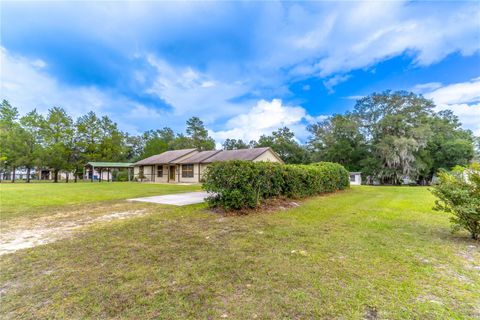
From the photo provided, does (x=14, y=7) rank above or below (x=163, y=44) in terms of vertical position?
below

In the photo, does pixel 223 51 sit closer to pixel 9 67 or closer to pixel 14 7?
pixel 14 7

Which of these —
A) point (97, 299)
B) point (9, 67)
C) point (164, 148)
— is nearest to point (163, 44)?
point (9, 67)

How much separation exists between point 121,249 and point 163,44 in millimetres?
11560

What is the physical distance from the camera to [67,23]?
874 cm

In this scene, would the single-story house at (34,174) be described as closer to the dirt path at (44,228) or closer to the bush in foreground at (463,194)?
the dirt path at (44,228)

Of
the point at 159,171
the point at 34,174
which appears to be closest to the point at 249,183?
the point at 159,171

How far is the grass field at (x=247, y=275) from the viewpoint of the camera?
221 centimetres

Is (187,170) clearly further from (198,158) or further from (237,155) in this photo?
(237,155)

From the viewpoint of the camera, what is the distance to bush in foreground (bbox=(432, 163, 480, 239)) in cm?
419

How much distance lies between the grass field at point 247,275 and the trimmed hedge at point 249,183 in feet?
7.16


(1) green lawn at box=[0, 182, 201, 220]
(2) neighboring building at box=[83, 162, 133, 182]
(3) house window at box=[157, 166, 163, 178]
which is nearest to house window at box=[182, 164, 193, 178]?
(3) house window at box=[157, 166, 163, 178]

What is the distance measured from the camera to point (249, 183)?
7.53 metres

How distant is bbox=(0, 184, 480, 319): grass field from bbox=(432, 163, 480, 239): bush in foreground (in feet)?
1.34

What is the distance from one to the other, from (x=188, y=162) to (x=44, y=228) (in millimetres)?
19483
